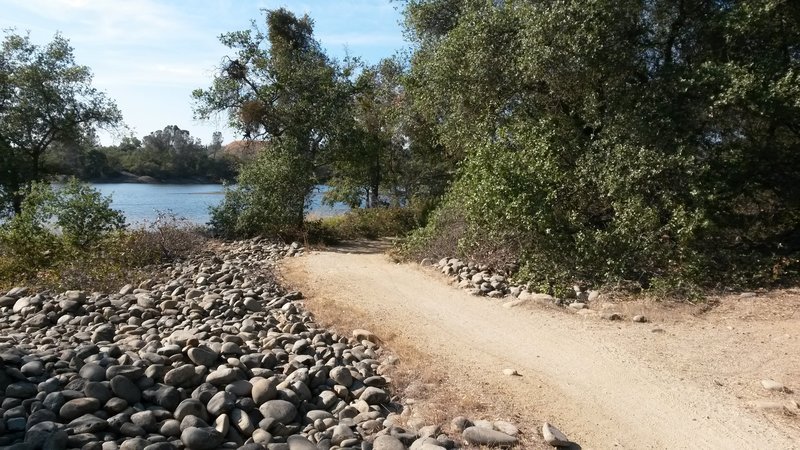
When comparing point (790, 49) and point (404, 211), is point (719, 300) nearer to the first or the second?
point (790, 49)

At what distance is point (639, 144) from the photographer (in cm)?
1002

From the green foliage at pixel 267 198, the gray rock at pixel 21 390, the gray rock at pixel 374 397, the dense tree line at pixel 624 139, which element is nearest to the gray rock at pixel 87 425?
the gray rock at pixel 21 390

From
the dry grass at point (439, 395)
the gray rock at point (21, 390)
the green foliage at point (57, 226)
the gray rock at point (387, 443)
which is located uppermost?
the green foliage at point (57, 226)

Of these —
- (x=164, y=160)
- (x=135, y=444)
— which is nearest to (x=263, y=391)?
(x=135, y=444)

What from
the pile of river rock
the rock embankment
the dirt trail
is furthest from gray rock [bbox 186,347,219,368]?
the rock embankment

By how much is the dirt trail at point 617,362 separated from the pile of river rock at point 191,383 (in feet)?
3.06

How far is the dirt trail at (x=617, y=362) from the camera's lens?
16.3ft

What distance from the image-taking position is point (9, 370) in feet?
16.7

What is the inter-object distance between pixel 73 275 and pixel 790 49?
14452 millimetres

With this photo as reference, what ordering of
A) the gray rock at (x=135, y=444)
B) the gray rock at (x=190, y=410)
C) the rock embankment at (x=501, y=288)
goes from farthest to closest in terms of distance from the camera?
the rock embankment at (x=501, y=288) → the gray rock at (x=190, y=410) → the gray rock at (x=135, y=444)

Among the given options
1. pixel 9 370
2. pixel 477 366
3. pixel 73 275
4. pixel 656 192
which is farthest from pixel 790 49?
pixel 73 275

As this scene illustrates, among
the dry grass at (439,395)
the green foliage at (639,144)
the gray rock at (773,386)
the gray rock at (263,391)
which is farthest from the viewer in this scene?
the green foliage at (639,144)

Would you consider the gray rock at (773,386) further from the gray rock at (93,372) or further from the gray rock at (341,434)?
the gray rock at (93,372)

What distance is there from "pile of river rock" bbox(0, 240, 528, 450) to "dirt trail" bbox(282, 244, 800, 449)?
3.06 ft
